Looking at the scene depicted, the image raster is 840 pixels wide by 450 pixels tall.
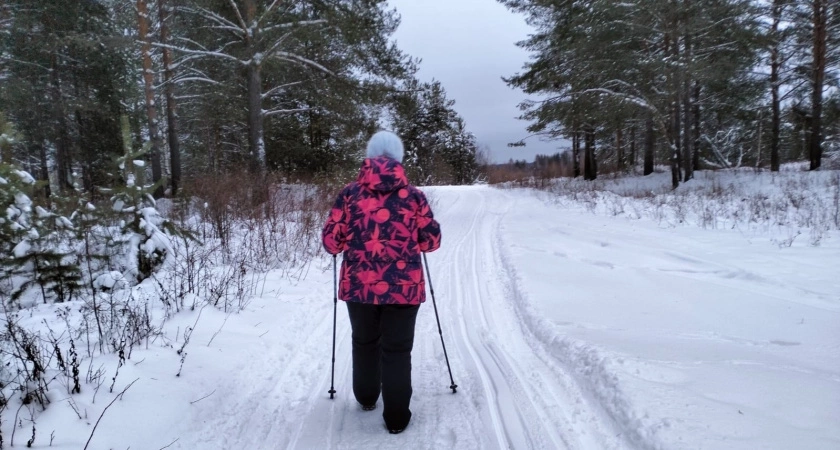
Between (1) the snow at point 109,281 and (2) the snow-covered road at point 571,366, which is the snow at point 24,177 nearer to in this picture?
(1) the snow at point 109,281

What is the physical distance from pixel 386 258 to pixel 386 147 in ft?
2.49

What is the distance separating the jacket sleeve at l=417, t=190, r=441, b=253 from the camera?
9.14 feet

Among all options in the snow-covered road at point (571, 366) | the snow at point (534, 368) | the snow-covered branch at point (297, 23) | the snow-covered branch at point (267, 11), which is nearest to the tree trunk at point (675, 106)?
the snow-covered road at point (571, 366)

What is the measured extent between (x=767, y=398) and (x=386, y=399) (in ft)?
7.84

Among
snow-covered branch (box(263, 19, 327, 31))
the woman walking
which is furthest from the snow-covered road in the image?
snow-covered branch (box(263, 19, 327, 31))

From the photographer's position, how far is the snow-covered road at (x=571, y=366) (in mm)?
2590

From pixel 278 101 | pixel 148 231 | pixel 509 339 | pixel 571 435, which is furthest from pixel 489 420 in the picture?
pixel 278 101

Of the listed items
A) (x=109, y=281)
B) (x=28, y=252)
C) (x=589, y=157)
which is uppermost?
(x=589, y=157)

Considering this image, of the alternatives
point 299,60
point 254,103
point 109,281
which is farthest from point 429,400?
point 299,60

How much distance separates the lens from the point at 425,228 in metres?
2.79

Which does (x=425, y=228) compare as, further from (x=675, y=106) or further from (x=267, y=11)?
(x=675, y=106)

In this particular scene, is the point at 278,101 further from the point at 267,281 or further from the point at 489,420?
the point at 489,420

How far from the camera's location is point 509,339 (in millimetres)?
4312

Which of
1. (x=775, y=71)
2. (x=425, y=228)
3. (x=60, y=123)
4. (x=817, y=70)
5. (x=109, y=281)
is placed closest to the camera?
(x=425, y=228)
